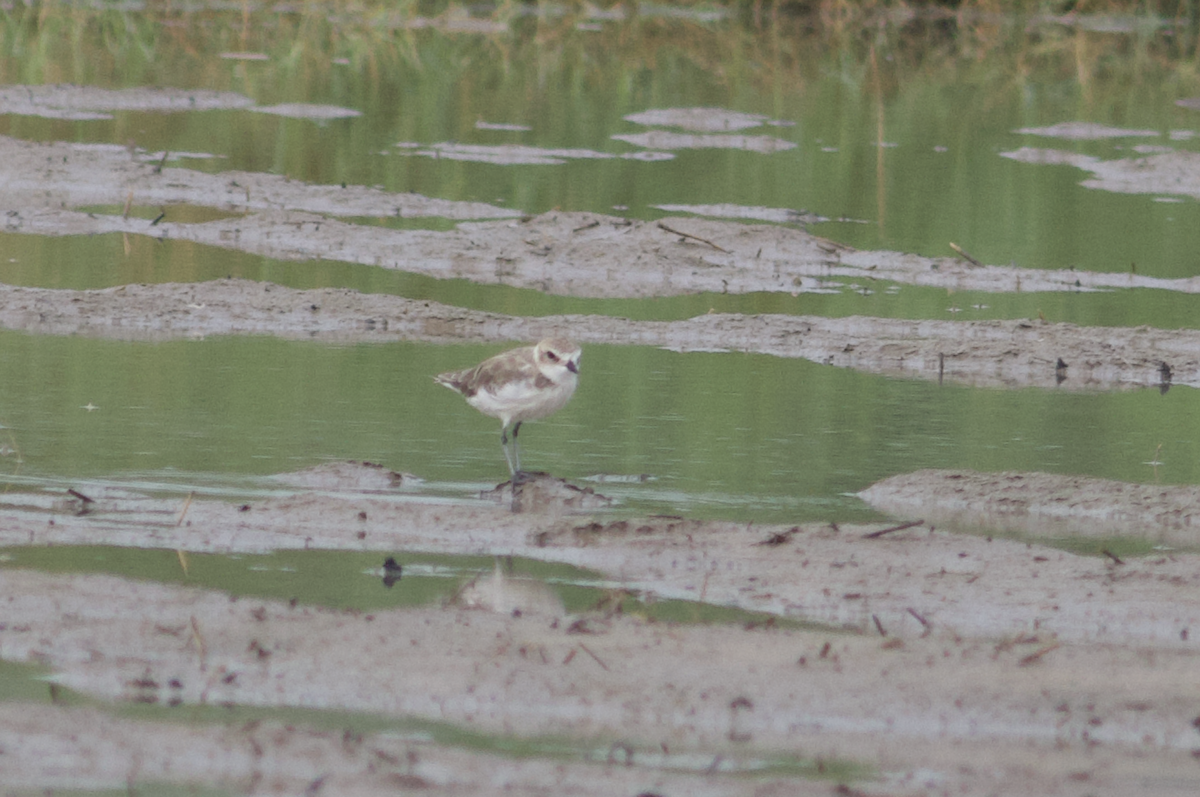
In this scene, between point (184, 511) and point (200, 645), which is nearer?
point (200, 645)

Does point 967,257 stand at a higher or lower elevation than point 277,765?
lower

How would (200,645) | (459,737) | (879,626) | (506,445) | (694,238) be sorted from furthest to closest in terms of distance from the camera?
(694,238) < (506,445) < (879,626) < (200,645) < (459,737)

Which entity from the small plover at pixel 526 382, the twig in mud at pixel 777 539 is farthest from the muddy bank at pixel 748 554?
the small plover at pixel 526 382

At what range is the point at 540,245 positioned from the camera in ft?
36.8

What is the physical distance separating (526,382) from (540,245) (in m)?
4.72

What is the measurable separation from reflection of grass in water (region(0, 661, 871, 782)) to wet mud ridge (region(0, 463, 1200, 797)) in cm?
1

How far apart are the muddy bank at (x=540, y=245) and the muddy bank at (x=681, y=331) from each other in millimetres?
1034

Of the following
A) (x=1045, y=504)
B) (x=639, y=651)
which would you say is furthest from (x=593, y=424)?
(x=639, y=651)

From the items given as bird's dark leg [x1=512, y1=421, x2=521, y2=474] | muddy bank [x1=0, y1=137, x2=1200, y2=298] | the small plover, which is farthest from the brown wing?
muddy bank [x1=0, y1=137, x2=1200, y2=298]

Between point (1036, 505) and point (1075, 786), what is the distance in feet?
8.35

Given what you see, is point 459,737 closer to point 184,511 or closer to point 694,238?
point 184,511

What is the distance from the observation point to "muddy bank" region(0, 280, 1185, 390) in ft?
29.3

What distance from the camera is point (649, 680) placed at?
4566 millimetres

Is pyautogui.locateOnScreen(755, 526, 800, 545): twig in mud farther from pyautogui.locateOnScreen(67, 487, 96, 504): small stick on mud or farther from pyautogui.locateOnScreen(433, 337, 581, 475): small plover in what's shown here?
pyautogui.locateOnScreen(67, 487, 96, 504): small stick on mud
